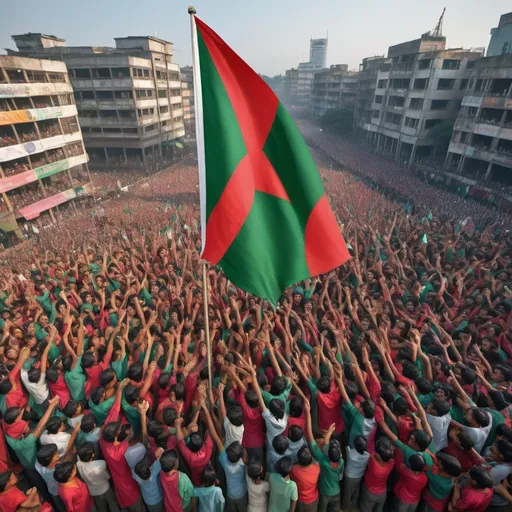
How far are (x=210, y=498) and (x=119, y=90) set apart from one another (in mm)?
36414

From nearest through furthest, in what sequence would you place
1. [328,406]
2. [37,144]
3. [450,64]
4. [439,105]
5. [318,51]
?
[328,406] → [37,144] → [450,64] → [439,105] → [318,51]

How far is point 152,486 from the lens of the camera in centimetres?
354

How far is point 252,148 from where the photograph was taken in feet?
11.3

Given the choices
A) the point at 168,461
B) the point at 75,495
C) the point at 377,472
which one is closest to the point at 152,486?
the point at 168,461

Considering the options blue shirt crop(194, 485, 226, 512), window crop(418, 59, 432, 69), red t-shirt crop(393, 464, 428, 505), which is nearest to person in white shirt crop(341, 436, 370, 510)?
red t-shirt crop(393, 464, 428, 505)

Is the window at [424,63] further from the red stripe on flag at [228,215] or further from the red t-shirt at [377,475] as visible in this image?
the red t-shirt at [377,475]

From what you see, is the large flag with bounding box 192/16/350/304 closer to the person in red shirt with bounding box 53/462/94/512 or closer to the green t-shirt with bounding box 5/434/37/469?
the person in red shirt with bounding box 53/462/94/512

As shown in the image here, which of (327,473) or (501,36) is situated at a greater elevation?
(501,36)

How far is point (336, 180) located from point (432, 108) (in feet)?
57.6

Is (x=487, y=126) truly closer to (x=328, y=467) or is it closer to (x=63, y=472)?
(x=328, y=467)

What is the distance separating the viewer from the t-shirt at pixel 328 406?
421 cm

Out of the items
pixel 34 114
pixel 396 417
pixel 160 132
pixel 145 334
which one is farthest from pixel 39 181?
pixel 396 417

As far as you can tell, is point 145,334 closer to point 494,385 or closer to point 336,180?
point 494,385

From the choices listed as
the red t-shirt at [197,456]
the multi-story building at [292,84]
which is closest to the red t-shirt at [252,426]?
the red t-shirt at [197,456]
